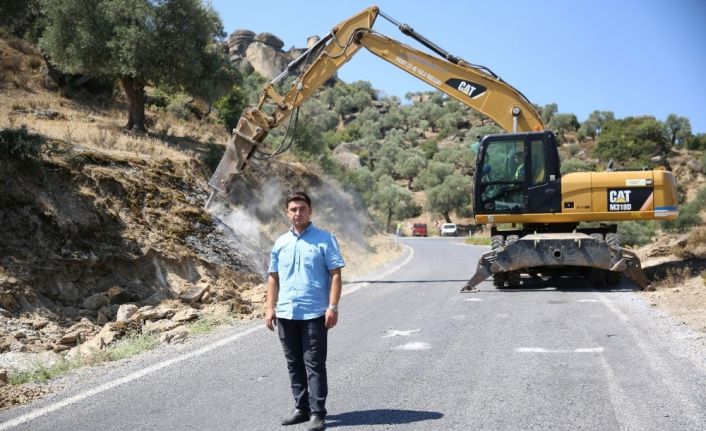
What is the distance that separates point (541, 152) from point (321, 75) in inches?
225

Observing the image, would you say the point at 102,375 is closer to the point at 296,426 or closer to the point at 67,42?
the point at 296,426

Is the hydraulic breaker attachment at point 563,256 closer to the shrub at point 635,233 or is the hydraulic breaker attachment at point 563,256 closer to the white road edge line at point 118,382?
the white road edge line at point 118,382

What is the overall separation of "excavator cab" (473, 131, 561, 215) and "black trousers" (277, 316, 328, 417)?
9.53 metres

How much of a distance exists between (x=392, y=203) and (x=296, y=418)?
226 ft

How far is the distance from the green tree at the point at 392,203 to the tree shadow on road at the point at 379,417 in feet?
215

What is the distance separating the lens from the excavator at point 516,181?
13.0m

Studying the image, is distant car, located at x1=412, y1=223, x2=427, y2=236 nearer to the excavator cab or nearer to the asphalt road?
the excavator cab

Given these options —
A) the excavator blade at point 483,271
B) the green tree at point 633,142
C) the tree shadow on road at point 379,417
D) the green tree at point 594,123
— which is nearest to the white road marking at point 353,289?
the excavator blade at point 483,271

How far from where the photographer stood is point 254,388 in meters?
6.01

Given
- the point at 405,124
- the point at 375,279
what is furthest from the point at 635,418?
the point at 405,124

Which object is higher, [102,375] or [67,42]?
[67,42]

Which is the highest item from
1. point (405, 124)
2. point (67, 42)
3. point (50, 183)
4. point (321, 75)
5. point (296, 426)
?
point (405, 124)

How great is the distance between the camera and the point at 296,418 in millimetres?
5004

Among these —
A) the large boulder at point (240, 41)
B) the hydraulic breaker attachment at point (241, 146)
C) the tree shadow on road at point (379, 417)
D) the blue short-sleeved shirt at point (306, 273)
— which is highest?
the large boulder at point (240, 41)
